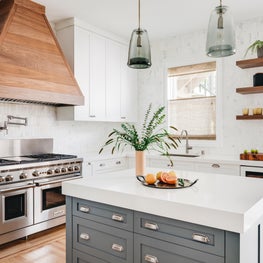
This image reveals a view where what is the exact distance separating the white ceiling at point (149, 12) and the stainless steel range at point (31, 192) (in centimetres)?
185

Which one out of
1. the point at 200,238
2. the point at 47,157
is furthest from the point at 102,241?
the point at 47,157

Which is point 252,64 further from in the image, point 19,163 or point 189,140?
point 19,163

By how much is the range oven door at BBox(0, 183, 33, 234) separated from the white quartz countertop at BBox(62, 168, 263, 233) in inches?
48.2

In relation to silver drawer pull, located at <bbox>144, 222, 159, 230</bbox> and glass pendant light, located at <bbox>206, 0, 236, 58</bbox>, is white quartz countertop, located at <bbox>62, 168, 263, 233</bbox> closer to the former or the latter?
silver drawer pull, located at <bbox>144, 222, 159, 230</bbox>

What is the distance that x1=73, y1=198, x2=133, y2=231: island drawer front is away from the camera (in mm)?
1696

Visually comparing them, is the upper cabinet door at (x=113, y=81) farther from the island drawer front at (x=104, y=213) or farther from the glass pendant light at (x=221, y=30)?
the glass pendant light at (x=221, y=30)

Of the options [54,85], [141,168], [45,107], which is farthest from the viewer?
[45,107]

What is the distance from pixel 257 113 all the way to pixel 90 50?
2.49m

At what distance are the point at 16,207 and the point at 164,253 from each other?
205 centimetres

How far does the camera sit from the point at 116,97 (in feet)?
15.1

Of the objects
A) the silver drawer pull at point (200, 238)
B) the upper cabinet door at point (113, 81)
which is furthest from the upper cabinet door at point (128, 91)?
the silver drawer pull at point (200, 238)

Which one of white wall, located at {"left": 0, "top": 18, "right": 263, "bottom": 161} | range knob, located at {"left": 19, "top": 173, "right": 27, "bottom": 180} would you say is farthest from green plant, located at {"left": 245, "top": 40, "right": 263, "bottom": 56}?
range knob, located at {"left": 19, "top": 173, "right": 27, "bottom": 180}

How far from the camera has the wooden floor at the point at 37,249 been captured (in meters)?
2.66

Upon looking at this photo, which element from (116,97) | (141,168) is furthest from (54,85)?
(141,168)
